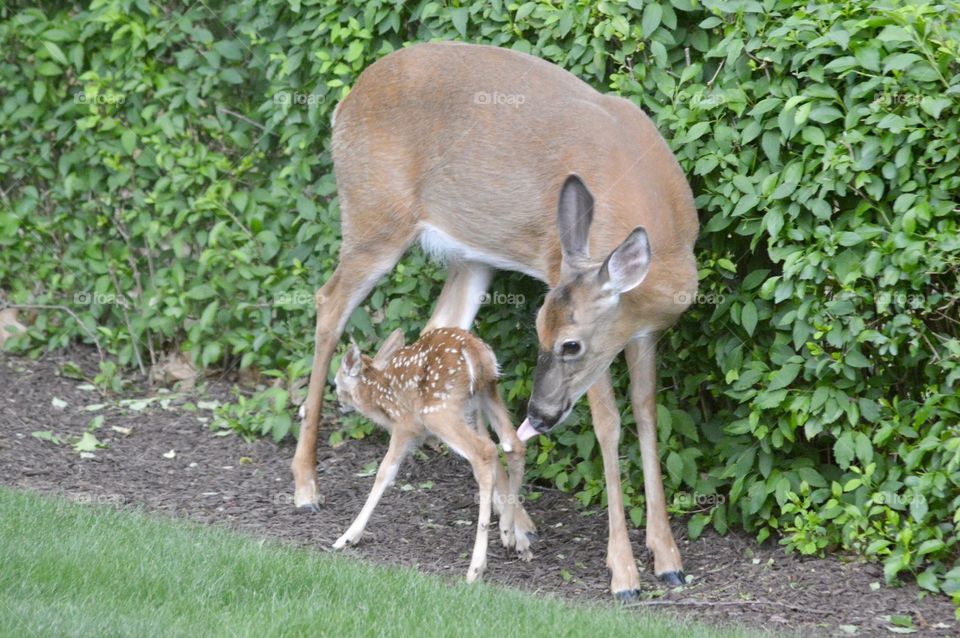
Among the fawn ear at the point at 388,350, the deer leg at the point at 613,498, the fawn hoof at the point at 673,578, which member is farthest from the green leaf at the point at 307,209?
the fawn hoof at the point at 673,578

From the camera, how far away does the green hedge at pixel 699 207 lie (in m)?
5.80

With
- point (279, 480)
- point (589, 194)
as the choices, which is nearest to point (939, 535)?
point (589, 194)

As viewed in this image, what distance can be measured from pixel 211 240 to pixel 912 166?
4779mm

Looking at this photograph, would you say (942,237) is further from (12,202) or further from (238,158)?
(12,202)

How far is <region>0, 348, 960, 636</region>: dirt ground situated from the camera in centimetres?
588

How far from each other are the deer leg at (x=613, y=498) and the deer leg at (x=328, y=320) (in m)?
1.47

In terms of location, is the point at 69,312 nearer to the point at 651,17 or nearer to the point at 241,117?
the point at 241,117

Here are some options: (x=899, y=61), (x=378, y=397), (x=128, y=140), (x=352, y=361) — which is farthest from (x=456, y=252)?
(x=128, y=140)

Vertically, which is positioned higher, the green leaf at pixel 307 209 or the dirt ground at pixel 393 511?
the green leaf at pixel 307 209

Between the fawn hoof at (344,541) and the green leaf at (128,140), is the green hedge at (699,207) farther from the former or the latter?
the fawn hoof at (344,541)

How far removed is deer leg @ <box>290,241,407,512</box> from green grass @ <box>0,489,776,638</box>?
1.21 meters

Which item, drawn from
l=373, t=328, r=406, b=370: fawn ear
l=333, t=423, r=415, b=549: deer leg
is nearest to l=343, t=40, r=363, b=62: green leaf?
l=373, t=328, r=406, b=370: fawn ear

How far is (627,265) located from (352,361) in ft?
5.69

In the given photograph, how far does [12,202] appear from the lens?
10.1 metres
